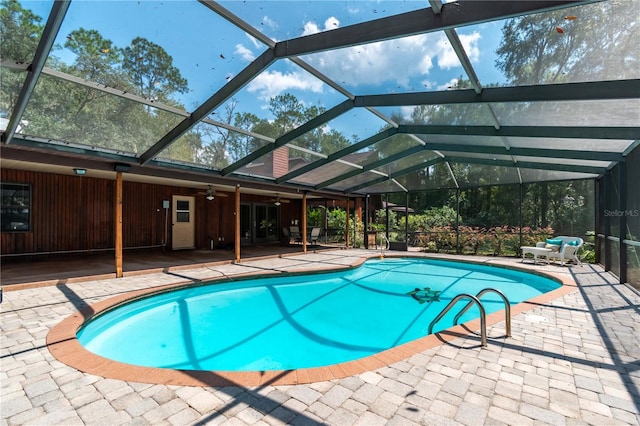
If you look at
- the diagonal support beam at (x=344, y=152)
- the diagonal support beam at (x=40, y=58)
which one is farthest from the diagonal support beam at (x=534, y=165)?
the diagonal support beam at (x=40, y=58)

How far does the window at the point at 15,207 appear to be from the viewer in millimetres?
7852

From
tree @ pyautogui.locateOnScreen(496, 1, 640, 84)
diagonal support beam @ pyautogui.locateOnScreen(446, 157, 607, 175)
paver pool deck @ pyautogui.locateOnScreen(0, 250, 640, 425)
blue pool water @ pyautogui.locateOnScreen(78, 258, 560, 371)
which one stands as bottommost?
blue pool water @ pyautogui.locateOnScreen(78, 258, 560, 371)

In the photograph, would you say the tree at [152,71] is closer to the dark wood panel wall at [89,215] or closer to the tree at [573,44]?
the tree at [573,44]

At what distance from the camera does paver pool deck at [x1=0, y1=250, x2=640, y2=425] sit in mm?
2100

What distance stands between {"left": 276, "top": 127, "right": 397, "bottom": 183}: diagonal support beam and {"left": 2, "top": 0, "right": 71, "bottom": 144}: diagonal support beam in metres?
5.98

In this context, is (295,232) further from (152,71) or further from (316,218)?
(152,71)

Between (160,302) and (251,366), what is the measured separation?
2861 mm

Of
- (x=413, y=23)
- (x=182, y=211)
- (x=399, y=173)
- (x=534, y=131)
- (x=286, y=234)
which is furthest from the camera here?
(x=286, y=234)

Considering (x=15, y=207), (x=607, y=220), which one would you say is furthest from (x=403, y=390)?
(x=15, y=207)

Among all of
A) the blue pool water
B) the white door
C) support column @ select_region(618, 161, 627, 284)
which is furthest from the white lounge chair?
the white door

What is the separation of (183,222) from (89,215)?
2.97 m

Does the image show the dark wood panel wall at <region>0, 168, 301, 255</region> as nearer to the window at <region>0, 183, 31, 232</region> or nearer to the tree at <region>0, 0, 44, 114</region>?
the window at <region>0, 183, 31, 232</region>

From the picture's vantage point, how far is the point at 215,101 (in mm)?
4949

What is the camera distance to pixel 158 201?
1091 centimetres
